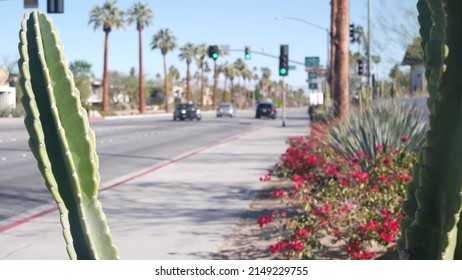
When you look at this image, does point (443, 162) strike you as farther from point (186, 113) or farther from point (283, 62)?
point (186, 113)

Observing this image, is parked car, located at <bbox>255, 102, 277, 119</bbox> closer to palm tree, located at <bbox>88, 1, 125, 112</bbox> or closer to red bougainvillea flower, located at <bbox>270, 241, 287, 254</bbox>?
palm tree, located at <bbox>88, 1, 125, 112</bbox>

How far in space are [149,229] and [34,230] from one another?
62.8 inches

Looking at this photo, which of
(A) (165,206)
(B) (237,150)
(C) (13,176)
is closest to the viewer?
(A) (165,206)

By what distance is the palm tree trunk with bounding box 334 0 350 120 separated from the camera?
1788 cm

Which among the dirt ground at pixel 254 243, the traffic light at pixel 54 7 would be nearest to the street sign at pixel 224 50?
the traffic light at pixel 54 7

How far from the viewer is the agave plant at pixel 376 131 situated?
13.1 metres

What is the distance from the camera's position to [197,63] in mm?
98250

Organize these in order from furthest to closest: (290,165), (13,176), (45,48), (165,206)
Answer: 1. (13,176)
2. (290,165)
3. (165,206)
4. (45,48)

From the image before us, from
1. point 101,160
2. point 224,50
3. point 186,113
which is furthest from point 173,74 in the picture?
point 101,160

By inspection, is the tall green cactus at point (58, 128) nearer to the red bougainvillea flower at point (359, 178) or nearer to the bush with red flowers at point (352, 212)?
the bush with red flowers at point (352, 212)

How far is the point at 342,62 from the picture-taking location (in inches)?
734

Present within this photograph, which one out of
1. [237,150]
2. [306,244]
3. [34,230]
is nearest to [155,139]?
[237,150]
